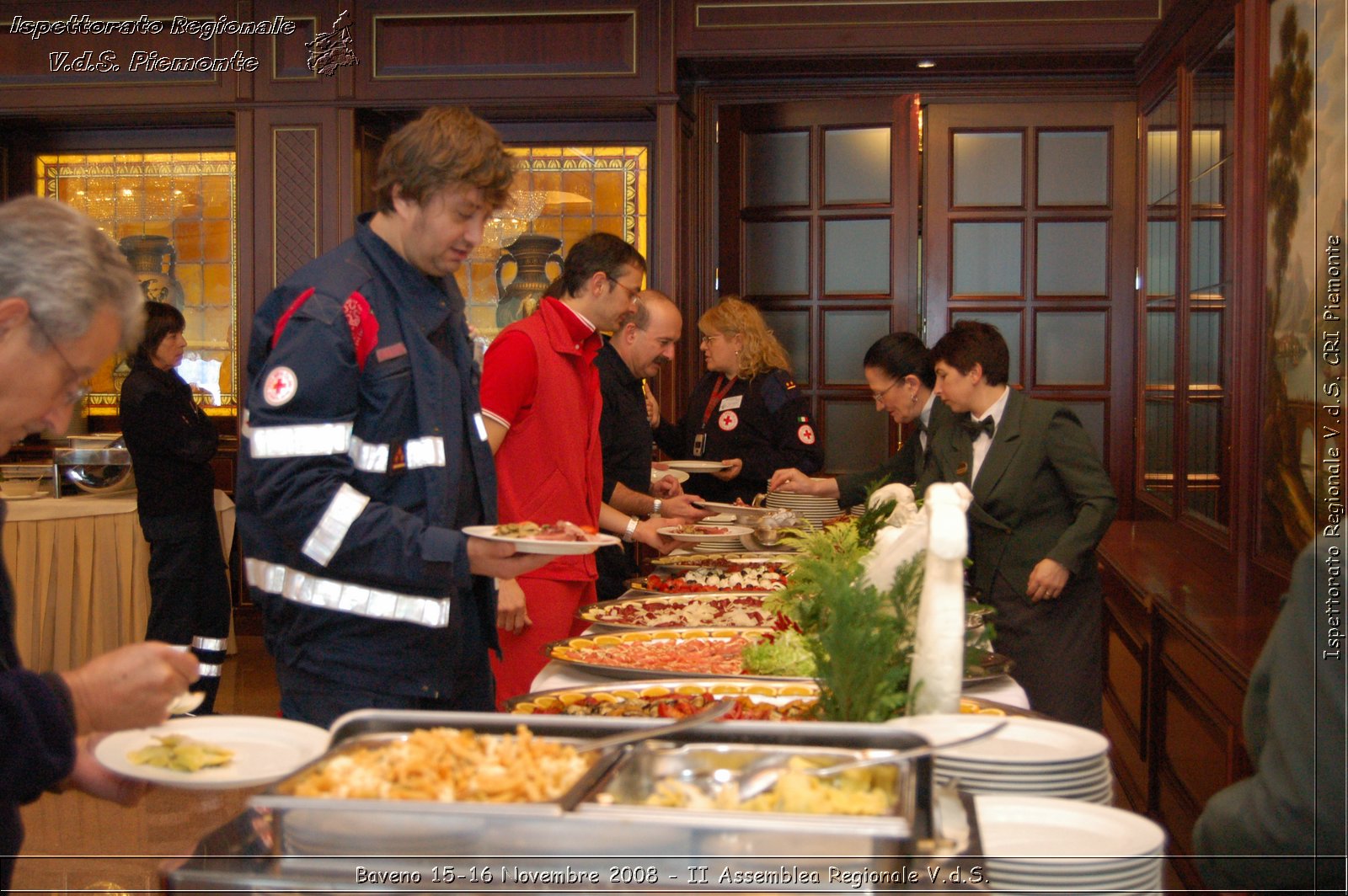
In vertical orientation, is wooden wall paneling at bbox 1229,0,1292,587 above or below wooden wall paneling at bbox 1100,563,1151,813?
above

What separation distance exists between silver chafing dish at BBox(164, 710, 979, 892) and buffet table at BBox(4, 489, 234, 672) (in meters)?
4.49

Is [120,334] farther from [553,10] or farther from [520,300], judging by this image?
[520,300]

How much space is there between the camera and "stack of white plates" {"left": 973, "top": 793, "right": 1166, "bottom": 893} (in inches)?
45.7

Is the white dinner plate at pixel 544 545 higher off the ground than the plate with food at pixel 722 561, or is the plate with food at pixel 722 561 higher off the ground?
the white dinner plate at pixel 544 545

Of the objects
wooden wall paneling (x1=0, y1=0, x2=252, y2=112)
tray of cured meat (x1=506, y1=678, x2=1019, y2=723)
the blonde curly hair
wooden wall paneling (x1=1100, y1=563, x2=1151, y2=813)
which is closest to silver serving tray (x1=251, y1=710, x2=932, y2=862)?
tray of cured meat (x1=506, y1=678, x2=1019, y2=723)

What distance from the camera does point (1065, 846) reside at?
122 centimetres

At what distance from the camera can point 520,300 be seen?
6.32 meters

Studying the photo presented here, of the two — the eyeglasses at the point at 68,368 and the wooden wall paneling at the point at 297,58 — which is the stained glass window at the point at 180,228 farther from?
the eyeglasses at the point at 68,368

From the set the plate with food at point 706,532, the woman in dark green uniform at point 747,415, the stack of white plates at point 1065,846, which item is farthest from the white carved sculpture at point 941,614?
the woman in dark green uniform at point 747,415

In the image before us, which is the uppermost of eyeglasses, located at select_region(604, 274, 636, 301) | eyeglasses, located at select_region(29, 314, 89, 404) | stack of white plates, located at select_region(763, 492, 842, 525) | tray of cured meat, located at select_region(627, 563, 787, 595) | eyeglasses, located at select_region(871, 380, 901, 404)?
eyeglasses, located at select_region(604, 274, 636, 301)

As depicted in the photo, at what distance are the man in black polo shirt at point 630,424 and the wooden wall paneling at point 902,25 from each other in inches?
86.6

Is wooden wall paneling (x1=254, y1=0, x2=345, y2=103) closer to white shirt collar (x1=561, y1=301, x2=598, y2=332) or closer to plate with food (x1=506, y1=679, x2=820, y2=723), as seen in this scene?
white shirt collar (x1=561, y1=301, x2=598, y2=332)

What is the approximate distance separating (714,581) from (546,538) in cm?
143

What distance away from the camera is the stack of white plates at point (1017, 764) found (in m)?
1.36
